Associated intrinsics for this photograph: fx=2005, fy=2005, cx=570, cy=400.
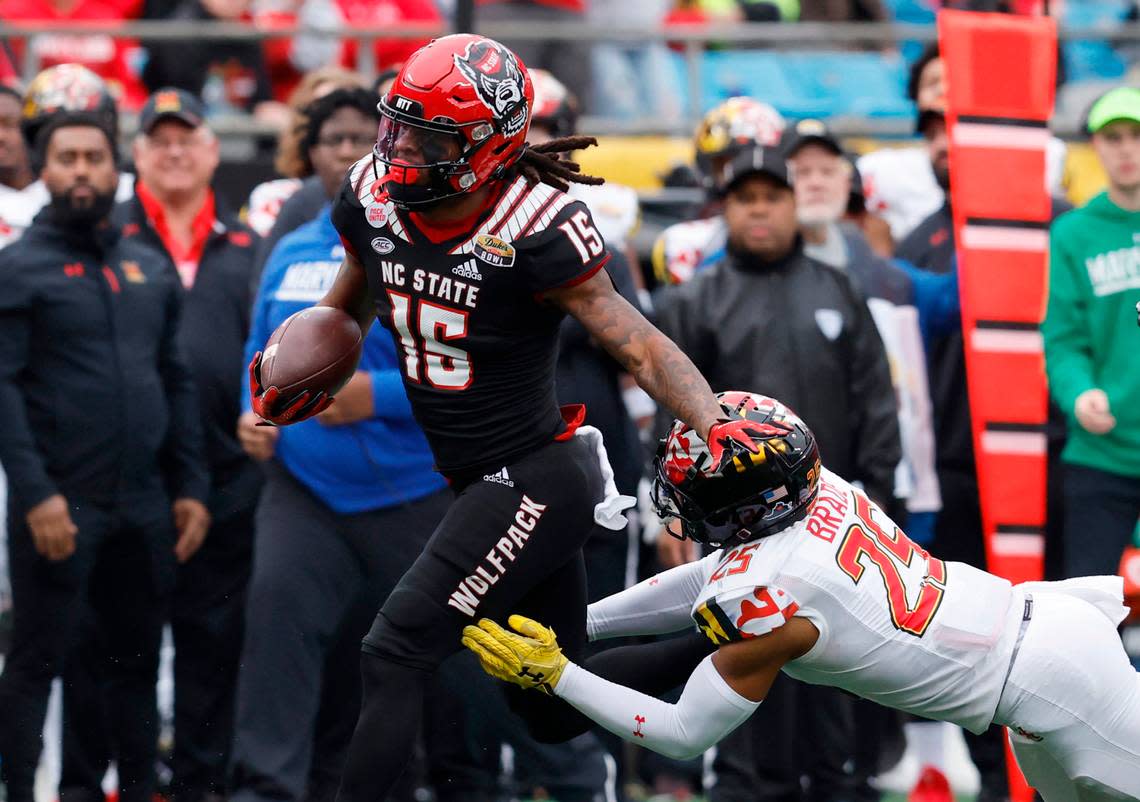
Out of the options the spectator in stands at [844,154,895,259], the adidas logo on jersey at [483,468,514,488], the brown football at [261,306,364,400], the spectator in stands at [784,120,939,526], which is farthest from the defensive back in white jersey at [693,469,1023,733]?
the spectator in stands at [844,154,895,259]

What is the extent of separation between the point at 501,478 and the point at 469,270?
1.79ft

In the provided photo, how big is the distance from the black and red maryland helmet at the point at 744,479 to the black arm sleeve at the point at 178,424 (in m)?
2.67

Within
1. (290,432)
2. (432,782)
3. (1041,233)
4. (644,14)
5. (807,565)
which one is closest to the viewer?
(807,565)

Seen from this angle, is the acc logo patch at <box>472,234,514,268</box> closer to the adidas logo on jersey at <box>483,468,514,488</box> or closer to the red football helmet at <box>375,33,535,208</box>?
the red football helmet at <box>375,33,535,208</box>

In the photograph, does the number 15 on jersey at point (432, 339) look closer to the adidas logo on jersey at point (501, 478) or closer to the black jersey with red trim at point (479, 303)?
the black jersey with red trim at point (479, 303)

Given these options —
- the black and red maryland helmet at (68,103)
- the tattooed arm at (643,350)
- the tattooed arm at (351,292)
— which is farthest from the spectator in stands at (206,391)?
the tattooed arm at (643,350)

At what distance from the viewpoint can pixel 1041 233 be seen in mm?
7566

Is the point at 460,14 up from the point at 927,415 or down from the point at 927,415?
up

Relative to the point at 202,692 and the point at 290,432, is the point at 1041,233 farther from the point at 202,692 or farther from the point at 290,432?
the point at 202,692

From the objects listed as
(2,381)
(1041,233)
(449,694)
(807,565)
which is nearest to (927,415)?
(1041,233)

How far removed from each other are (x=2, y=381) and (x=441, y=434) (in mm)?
2292

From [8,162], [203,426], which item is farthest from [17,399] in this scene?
[8,162]

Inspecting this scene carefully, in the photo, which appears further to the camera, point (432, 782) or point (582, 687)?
point (432, 782)

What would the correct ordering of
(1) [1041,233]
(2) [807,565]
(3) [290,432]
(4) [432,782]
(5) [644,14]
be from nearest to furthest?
(2) [807,565], (3) [290,432], (4) [432,782], (1) [1041,233], (5) [644,14]
